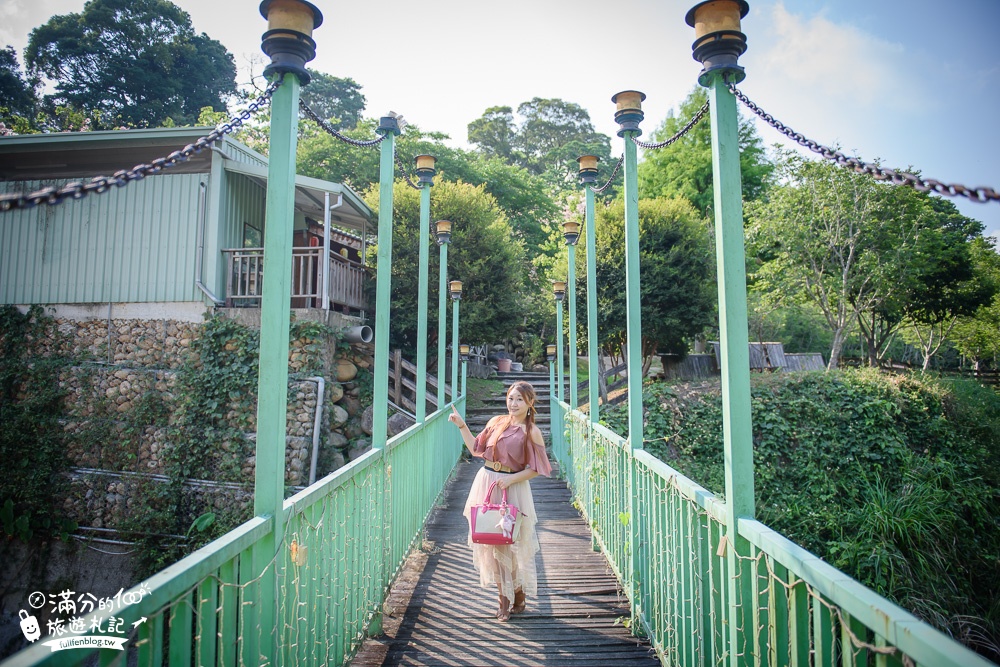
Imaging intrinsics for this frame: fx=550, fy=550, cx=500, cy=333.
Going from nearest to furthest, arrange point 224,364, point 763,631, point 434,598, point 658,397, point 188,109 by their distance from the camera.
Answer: point 763,631, point 434,598, point 224,364, point 658,397, point 188,109

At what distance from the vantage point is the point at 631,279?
4.20 metres

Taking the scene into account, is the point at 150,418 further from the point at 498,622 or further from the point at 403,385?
the point at 498,622

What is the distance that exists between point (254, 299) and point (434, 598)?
846 cm

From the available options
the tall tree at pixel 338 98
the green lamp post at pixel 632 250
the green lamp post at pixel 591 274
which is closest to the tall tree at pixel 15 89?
the tall tree at pixel 338 98

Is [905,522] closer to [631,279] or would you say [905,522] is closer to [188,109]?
[631,279]

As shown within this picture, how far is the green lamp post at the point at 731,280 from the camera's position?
2.07 metres

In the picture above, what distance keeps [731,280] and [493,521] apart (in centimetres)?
214

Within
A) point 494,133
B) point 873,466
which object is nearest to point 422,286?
point 873,466

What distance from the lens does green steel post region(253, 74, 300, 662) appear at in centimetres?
208

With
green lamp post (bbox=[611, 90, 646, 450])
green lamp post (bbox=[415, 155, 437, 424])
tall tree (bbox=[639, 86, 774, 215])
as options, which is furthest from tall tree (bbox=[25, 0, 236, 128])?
green lamp post (bbox=[611, 90, 646, 450])

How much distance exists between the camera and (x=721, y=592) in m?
2.24

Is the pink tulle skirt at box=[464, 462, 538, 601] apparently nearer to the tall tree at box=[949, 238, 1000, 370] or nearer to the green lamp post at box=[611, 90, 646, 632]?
the green lamp post at box=[611, 90, 646, 632]

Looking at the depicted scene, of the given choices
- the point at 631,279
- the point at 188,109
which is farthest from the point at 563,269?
the point at 188,109

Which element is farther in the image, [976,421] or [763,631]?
[976,421]
